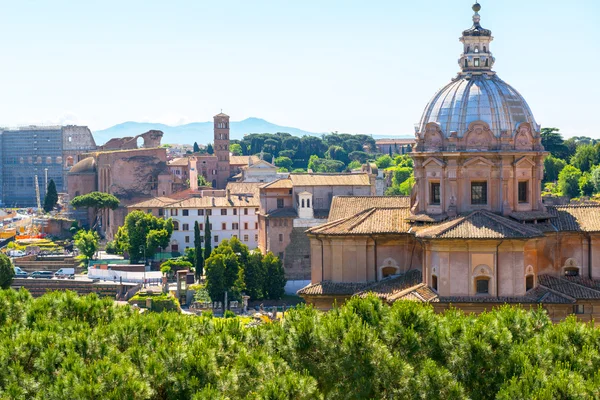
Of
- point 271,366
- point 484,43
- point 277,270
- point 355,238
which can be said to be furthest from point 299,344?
point 277,270

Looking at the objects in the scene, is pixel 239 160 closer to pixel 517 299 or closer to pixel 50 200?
pixel 50 200

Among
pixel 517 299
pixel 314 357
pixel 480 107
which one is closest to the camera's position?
pixel 314 357

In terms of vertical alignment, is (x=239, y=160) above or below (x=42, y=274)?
above

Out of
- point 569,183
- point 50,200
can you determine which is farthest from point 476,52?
point 50,200

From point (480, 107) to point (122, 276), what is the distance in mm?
37015

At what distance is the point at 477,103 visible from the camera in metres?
34.3

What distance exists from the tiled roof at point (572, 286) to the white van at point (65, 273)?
3867cm

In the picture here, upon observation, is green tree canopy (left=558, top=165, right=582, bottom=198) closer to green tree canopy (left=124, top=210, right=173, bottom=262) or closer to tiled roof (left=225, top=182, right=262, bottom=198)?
tiled roof (left=225, top=182, right=262, bottom=198)

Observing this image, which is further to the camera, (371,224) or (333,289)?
(371,224)

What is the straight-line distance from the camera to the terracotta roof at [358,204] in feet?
127

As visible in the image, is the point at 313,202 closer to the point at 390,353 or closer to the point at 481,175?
the point at 481,175

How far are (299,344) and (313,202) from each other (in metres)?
44.2

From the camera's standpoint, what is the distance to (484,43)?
119 ft

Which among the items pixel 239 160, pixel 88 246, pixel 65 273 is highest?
pixel 239 160
